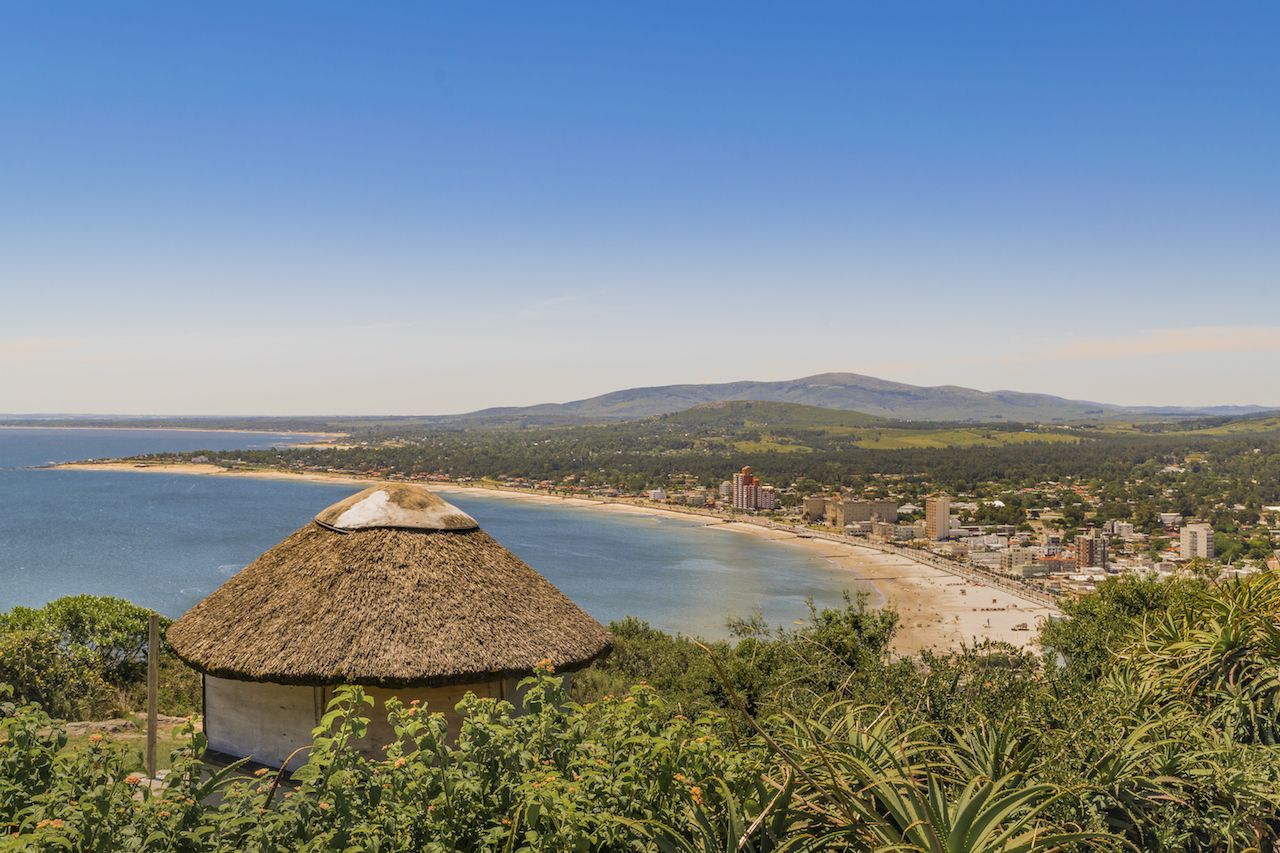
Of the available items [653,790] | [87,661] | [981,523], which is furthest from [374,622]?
[981,523]

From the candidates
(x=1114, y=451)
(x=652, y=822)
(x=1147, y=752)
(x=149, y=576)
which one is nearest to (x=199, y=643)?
(x=652, y=822)

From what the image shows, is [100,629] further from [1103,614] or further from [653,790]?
[1103,614]

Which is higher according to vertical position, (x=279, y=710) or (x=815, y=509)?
(x=279, y=710)

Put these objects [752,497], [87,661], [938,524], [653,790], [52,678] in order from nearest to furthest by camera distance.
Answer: [653,790], [52,678], [87,661], [938,524], [752,497]

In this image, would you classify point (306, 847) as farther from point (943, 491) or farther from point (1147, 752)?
point (943, 491)

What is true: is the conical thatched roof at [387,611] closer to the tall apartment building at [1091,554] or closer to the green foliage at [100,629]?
the green foliage at [100,629]

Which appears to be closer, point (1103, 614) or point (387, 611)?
point (387, 611)
